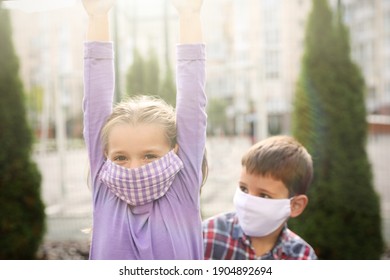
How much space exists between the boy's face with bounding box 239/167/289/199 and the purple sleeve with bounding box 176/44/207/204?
201 mm

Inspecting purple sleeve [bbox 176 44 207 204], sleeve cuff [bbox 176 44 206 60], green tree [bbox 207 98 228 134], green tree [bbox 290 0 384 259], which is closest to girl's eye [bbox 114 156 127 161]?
purple sleeve [bbox 176 44 207 204]

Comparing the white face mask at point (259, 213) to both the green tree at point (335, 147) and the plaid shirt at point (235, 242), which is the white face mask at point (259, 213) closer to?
the plaid shirt at point (235, 242)

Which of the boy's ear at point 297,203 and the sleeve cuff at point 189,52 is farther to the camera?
the boy's ear at point 297,203

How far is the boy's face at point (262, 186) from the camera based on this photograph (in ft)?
3.80

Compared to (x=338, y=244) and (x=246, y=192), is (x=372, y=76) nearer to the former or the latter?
(x=338, y=244)

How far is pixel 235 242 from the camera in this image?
1210mm

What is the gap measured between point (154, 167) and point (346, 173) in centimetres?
128

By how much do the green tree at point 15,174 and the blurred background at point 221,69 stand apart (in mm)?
55

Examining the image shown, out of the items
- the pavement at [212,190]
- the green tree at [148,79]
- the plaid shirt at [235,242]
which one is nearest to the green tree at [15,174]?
the pavement at [212,190]

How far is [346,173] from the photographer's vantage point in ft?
6.70

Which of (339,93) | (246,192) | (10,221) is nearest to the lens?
(246,192)

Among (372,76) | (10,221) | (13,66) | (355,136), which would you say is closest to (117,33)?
(13,66)

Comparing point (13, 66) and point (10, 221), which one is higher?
point (13, 66)

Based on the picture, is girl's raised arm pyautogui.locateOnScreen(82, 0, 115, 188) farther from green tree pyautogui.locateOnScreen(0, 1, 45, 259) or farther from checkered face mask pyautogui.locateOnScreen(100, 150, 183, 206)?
green tree pyautogui.locateOnScreen(0, 1, 45, 259)
